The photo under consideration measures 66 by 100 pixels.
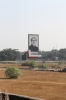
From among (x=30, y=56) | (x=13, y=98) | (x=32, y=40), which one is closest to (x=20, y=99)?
(x=13, y=98)

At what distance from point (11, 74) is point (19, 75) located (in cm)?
129

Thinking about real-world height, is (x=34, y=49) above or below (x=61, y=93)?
above

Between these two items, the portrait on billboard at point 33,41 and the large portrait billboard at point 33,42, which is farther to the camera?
the portrait on billboard at point 33,41

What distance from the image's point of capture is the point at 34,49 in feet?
153

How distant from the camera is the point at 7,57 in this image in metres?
169

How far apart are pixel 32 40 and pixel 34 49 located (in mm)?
3056

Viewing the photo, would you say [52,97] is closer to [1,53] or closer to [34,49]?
[34,49]

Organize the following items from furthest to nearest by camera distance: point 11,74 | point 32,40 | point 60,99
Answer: point 32,40, point 11,74, point 60,99

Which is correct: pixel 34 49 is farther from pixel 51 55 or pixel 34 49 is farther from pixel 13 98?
pixel 51 55

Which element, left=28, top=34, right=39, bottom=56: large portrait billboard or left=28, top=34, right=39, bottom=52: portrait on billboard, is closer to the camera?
left=28, top=34, right=39, bottom=56: large portrait billboard

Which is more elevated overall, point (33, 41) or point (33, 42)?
point (33, 41)

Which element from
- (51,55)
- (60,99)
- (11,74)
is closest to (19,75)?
(11,74)

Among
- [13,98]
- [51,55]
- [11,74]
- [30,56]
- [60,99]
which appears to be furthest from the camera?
[51,55]

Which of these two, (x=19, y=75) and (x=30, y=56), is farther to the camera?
(x=30, y=56)
